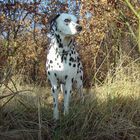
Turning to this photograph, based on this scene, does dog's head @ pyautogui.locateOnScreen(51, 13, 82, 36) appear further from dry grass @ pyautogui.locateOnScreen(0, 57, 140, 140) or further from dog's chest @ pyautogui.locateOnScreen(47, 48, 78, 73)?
dry grass @ pyautogui.locateOnScreen(0, 57, 140, 140)

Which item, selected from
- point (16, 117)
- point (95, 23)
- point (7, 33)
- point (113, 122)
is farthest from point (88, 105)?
point (7, 33)

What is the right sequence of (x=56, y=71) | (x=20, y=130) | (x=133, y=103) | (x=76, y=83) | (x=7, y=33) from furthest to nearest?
(x=7, y=33), (x=76, y=83), (x=133, y=103), (x=56, y=71), (x=20, y=130)

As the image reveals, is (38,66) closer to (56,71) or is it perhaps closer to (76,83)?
(76,83)

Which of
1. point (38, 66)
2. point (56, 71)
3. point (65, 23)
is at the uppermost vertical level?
point (65, 23)

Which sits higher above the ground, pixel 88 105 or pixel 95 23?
pixel 95 23

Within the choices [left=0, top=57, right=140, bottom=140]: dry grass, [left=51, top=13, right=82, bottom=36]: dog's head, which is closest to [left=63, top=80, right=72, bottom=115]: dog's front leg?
[left=0, top=57, right=140, bottom=140]: dry grass

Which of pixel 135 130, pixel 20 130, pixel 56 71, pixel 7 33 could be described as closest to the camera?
pixel 20 130

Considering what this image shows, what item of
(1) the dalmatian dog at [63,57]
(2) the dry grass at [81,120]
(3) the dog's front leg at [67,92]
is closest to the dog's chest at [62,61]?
(1) the dalmatian dog at [63,57]

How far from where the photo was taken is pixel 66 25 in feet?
18.4

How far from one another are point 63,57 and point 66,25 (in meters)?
0.43

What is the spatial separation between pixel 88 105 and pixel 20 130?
1.11m

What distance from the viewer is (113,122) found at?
5.27 metres

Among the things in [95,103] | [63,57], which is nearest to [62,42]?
[63,57]

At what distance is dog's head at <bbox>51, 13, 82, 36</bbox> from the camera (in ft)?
18.1
